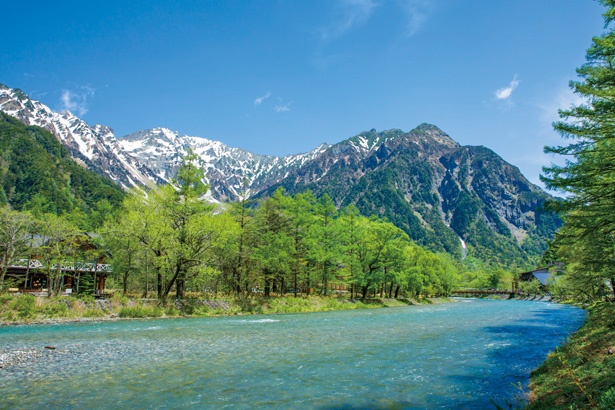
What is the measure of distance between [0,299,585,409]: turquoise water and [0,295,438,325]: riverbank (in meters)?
4.79

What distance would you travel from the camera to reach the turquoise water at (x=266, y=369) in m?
10.3

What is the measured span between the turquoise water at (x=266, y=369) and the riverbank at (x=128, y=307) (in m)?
4.79

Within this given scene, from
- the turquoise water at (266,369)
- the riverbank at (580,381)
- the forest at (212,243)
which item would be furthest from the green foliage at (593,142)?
the forest at (212,243)

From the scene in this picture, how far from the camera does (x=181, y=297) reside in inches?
1550

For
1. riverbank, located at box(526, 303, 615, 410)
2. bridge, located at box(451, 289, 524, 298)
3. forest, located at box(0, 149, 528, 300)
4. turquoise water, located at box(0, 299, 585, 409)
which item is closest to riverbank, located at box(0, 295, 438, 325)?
forest, located at box(0, 149, 528, 300)

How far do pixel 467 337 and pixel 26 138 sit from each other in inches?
9163

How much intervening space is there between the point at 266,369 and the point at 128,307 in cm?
2438

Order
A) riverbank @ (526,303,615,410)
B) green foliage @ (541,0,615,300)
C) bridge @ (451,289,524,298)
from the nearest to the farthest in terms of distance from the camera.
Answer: riverbank @ (526,303,615,410)
green foliage @ (541,0,615,300)
bridge @ (451,289,524,298)

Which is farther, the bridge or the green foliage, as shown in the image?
the bridge

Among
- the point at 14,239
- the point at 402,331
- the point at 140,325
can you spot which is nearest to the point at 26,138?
the point at 14,239

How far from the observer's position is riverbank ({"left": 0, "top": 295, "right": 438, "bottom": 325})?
28.1 m

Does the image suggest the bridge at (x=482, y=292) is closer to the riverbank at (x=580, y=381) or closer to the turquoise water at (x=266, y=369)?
the turquoise water at (x=266, y=369)

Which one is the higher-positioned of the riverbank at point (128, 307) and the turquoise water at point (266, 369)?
the riverbank at point (128, 307)

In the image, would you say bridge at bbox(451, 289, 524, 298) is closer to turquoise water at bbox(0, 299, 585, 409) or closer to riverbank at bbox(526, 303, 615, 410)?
turquoise water at bbox(0, 299, 585, 409)
